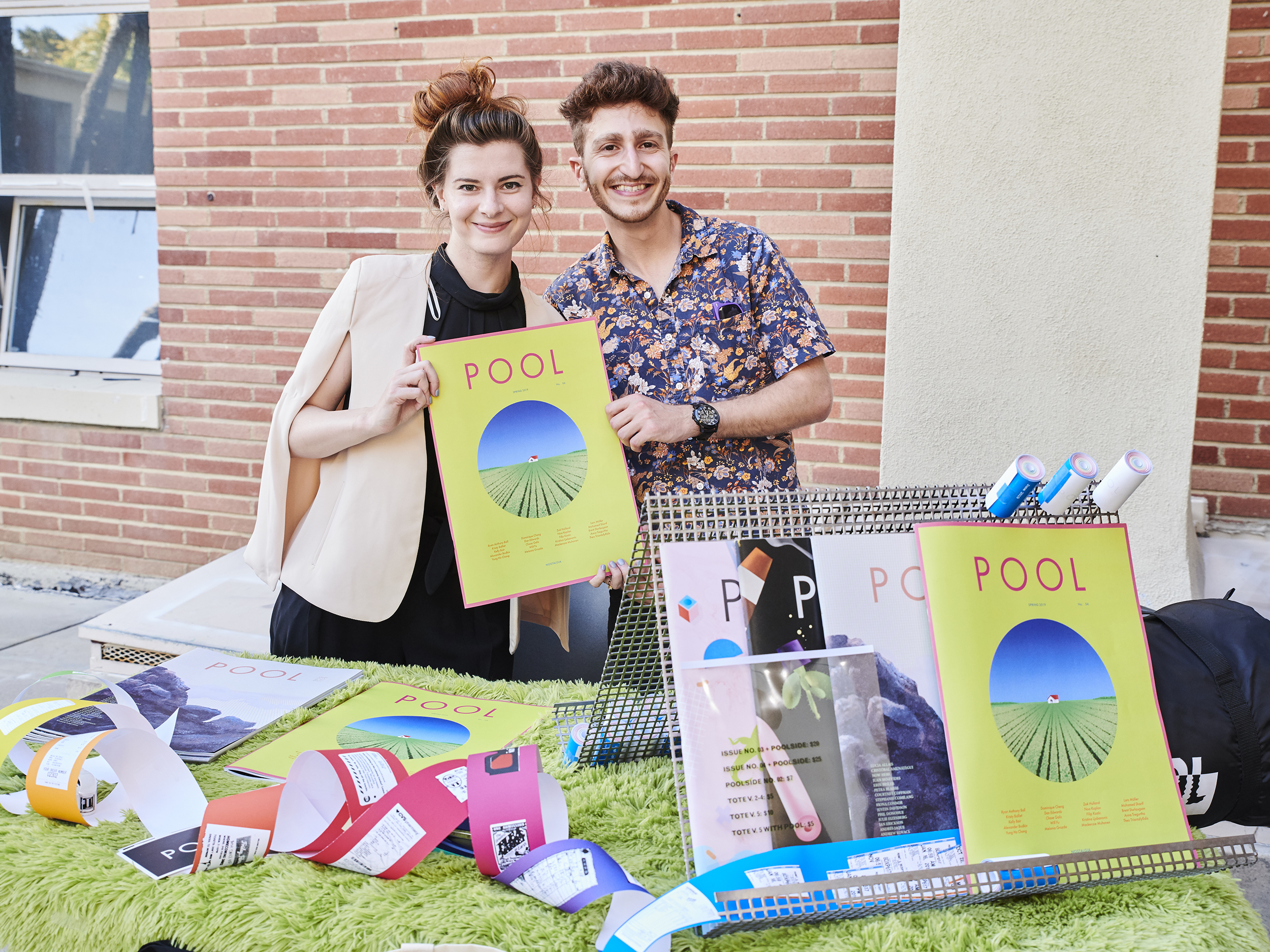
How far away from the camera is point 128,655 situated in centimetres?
237

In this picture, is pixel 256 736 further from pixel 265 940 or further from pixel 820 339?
pixel 820 339

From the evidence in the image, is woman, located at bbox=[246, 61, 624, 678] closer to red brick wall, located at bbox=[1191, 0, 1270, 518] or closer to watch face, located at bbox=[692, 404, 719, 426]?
watch face, located at bbox=[692, 404, 719, 426]

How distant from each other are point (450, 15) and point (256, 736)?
124 inches

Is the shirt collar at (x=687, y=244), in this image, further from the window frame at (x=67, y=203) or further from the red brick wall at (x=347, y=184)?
the window frame at (x=67, y=203)

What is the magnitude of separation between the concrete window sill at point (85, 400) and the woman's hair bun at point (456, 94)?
2.95 m

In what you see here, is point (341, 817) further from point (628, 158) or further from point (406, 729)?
point (628, 158)

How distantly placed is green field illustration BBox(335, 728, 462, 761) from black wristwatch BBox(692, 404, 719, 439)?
28.3 inches

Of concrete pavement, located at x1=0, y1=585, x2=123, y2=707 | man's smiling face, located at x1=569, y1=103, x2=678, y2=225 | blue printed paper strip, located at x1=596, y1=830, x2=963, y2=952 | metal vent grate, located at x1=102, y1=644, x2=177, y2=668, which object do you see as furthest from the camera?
concrete pavement, located at x1=0, y1=585, x2=123, y2=707

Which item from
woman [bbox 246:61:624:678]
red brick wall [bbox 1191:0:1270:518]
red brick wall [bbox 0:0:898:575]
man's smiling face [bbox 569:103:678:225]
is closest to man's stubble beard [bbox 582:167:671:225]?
man's smiling face [bbox 569:103:678:225]

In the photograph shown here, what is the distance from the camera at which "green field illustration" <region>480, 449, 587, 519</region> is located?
148 cm

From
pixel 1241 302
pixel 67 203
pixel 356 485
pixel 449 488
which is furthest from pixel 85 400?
pixel 1241 302

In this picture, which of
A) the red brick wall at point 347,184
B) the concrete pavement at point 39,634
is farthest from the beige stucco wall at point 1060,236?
the concrete pavement at point 39,634

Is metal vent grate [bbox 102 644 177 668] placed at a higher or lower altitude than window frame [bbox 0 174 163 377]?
lower

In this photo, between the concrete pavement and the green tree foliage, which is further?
the green tree foliage
